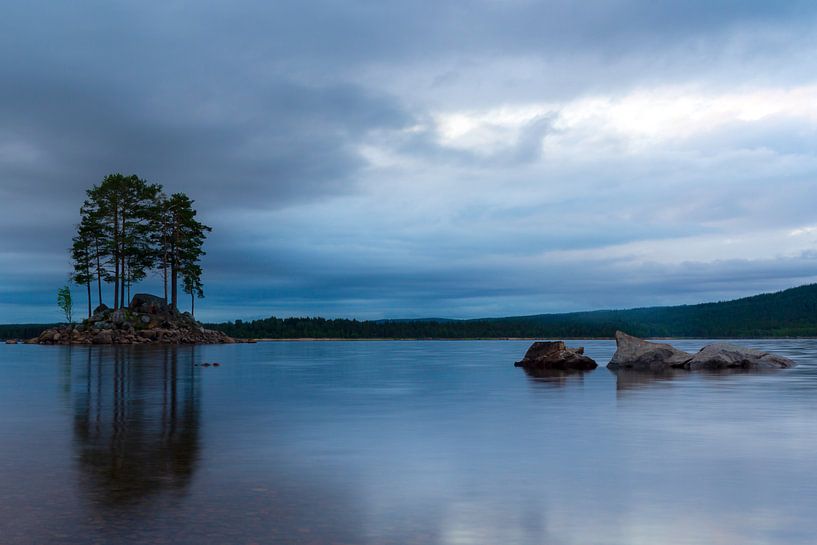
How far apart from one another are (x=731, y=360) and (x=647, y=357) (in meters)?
5.88

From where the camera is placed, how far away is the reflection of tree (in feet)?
38.6

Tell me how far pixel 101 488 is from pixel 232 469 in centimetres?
232

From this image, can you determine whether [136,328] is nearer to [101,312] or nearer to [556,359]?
[101,312]

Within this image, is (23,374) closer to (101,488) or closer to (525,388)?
(525,388)

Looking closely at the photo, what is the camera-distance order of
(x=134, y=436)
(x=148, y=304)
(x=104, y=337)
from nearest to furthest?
(x=134, y=436) < (x=104, y=337) < (x=148, y=304)

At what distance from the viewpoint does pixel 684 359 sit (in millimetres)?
50219

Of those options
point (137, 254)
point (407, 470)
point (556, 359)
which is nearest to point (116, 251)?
point (137, 254)

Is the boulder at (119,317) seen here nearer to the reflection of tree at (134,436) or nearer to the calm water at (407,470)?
the reflection of tree at (134,436)

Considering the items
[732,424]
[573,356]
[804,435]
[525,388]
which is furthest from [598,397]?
[573,356]

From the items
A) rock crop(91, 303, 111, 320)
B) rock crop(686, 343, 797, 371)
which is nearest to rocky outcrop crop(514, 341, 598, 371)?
rock crop(686, 343, 797, 371)

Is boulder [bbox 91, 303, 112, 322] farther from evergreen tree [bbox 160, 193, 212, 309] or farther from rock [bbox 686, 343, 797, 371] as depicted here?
rock [bbox 686, 343, 797, 371]

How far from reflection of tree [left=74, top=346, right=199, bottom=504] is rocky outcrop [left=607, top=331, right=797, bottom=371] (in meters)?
31.3

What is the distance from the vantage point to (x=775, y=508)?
10250 millimetres

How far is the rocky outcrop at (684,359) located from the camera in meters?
50.1
